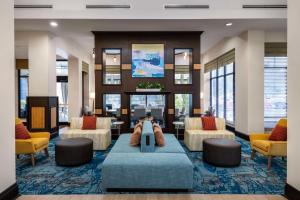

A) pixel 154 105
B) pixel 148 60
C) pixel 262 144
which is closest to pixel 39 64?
pixel 148 60

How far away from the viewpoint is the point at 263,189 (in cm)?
321

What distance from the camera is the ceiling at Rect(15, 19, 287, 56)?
5930mm

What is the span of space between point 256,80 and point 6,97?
21.6 feet

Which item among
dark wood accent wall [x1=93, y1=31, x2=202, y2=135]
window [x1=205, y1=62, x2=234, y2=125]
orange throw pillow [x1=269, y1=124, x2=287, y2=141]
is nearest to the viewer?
orange throw pillow [x1=269, y1=124, x2=287, y2=141]

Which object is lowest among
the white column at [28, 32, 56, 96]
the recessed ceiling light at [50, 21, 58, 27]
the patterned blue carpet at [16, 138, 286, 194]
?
the patterned blue carpet at [16, 138, 286, 194]

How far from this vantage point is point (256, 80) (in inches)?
261

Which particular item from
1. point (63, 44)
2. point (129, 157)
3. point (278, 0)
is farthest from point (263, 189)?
point (63, 44)

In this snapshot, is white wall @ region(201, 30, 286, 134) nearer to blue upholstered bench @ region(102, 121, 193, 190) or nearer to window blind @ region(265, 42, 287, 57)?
A: window blind @ region(265, 42, 287, 57)

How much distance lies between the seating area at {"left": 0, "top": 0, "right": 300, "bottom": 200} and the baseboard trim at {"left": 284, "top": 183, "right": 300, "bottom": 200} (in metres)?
0.02

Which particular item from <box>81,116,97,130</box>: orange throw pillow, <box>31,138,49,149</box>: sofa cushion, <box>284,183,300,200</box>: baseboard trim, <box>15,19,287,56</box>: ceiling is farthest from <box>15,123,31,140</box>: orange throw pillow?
<box>284,183,300,200</box>: baseboard trim

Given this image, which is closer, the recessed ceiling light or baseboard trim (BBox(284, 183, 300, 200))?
baseboard trim (BBox(284, 183, 300, 200))

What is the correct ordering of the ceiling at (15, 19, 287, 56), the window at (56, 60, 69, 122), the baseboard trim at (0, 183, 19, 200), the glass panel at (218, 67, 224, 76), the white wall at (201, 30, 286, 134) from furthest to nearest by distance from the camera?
1. the window at (56, 60, 69, 122)
2. the glass panel at (218, 67, 224, 76)
3. the white wall at (201, 30, 286, 134)
4. the ceiling at (15, 19, 287, 56)
5. the baseboard trim at (0, 183, 19, 200)

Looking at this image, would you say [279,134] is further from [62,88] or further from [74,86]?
[62,88]

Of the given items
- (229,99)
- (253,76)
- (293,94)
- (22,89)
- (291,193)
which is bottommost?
(291,193)
